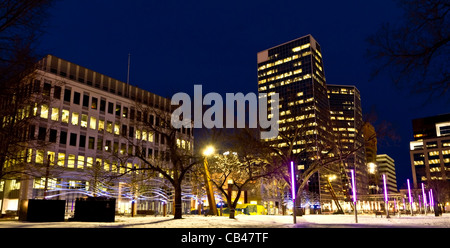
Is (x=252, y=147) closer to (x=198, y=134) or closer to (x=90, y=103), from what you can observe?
(x=198, y=134)

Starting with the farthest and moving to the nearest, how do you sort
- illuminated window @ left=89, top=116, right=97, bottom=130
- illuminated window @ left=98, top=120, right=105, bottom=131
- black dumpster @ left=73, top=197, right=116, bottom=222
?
1. illuminated window @ left=98, top=120, right=105, bottom=131
2. illuminated window @ left=89, top=116, right=97, bottom=130
3. black dumpster @ left=73, top=197, right=116, bottom=222

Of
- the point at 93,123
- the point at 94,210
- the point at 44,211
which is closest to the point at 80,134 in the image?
the point at 93,123

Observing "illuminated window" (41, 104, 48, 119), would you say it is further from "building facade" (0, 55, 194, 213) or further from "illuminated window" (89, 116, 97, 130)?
"illuminated window" (89, 116, 97, 130)

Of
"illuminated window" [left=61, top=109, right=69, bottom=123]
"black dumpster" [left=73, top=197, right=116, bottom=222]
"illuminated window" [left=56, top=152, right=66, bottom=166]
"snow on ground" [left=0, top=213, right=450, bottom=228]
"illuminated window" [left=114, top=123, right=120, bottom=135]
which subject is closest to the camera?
"snow on ground" [left=0, top=213, right=450, bottom=228]

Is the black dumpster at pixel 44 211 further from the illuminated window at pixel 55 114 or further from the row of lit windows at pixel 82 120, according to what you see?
the illuminated window at pixel 55 114

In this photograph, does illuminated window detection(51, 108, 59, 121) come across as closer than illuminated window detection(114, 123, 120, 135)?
Yes

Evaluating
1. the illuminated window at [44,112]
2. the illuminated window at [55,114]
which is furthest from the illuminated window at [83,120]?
the illuminated window at [44,112]

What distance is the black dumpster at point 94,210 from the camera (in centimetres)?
2077

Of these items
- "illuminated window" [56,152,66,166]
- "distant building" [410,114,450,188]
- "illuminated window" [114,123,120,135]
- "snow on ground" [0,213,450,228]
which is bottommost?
"snow on ground" [0,213,450,228]

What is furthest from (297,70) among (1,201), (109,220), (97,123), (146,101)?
(109,220)

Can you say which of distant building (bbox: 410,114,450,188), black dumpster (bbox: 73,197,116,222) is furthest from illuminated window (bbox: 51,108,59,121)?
distant building (bbox: 410,114,450,188)

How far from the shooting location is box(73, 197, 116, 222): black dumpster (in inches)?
818

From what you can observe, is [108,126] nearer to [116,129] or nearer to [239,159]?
[116,129]
